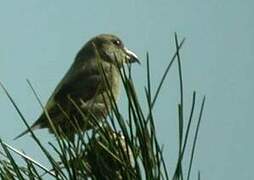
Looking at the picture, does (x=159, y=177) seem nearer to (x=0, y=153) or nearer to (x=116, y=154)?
(x=116, y=154)

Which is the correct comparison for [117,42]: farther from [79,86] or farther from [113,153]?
[113,153]

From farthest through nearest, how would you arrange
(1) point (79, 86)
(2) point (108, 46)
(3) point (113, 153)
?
(2) point (108, 46) → (1) point (79, 86) → (3) point (113, 153)

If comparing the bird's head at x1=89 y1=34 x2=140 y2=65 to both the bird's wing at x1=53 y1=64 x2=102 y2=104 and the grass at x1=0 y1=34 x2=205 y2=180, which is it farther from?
the grass at x1=0 y1=34 x2=205 y2=180

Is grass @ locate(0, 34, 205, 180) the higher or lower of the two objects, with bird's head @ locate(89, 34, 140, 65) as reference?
higher

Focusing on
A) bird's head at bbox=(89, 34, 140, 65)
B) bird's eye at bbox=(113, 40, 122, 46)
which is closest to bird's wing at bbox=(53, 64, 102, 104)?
bird's head at bbox=(89, 34, 140, 65)

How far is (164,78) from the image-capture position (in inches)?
71.7

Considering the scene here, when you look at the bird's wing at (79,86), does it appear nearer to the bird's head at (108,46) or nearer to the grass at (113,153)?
the bird's head at (108,46)

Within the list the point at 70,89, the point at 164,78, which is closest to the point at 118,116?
the point at 164,78

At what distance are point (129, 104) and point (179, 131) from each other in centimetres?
14

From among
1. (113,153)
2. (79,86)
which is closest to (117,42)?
(79,86)

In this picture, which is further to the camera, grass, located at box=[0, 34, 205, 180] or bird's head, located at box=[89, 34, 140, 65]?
bird's head, located at box=[89, 34, 140, 65]

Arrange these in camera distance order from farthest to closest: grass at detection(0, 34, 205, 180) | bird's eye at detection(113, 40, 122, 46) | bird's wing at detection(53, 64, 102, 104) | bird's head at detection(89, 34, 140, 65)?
bird's eye at detection(113, 40, 122, 46) → bird's head at detection(89, 34, 140, 65) → bird's wing at detection(53, 64, 102, 104) → grass at detection(0, 34, 205, 180)

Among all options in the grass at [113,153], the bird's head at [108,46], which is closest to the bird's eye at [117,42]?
the bird's head at [108,46]

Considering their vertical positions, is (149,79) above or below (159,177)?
above
